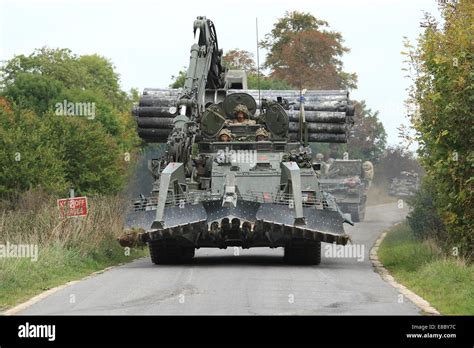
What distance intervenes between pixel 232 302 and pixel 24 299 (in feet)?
11.0

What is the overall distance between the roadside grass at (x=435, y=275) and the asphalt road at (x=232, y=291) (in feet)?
1.70

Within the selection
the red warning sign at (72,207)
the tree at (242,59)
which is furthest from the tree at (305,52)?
the red warning sign at (72,207)

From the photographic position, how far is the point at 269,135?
88.6 feet

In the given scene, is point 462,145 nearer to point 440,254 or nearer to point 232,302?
point 440,254

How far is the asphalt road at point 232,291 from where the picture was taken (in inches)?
642

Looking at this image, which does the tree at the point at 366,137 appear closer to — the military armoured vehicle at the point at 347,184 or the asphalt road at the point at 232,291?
the military armoured vehicle at the point at 347,184

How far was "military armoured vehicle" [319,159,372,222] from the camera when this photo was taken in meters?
52.8

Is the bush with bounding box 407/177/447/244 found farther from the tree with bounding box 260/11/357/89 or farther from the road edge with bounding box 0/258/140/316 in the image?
the tree with bounding box 260/11/357/89

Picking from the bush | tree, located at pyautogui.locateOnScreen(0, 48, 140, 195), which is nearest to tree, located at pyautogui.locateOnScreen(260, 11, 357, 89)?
tree, located at pyautogui.locateOnScreen(0, 48, 140, 195)

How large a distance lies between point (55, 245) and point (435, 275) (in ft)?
26.1

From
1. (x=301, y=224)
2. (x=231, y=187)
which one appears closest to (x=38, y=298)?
(x=301, y=224)

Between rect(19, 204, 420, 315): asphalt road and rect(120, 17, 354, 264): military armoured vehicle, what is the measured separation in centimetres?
60
